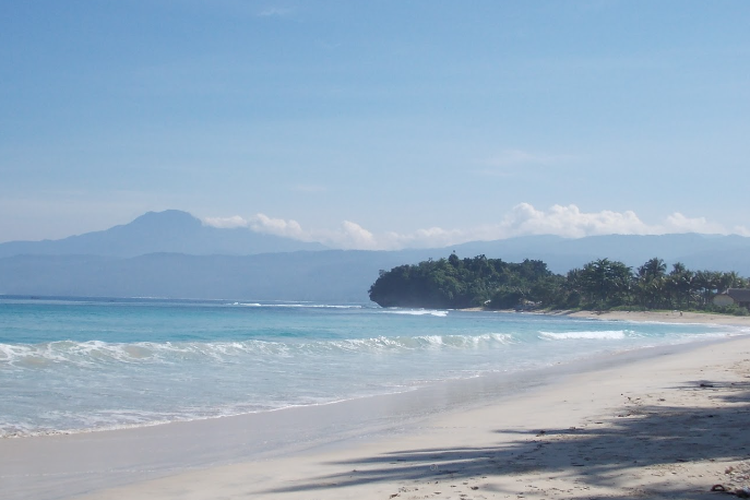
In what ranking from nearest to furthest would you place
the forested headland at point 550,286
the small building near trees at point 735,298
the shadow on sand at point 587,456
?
the shadow on sand at point 587,456 → the small building near trees at point 735,298 → the forested headland at point 550,286

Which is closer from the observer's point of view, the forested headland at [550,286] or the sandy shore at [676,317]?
the sandy shore at [676,317]

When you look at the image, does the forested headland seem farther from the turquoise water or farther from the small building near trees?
the turquoise water

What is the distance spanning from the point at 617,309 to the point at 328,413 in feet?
273

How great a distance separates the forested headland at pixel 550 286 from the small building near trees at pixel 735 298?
1212 mm

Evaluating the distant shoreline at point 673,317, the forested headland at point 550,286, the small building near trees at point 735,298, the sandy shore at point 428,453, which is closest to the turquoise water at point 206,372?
the sandy shore at point 428,453

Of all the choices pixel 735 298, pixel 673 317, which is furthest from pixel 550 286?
pixel 673 317

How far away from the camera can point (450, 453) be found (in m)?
8.23

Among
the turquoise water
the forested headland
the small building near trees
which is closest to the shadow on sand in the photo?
the turquoise water

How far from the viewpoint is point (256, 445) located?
366 inches

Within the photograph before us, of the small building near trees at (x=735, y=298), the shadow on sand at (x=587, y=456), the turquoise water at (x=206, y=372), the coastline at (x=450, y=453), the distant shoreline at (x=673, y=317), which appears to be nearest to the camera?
the coastline at (x=450, y=453)

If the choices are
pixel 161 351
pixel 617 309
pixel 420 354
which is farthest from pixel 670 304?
pixel 161 351

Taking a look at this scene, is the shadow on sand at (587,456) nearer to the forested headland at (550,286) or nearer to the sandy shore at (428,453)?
the sandy shore at (428,453)

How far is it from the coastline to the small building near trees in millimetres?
78791

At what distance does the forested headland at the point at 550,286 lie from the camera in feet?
293
